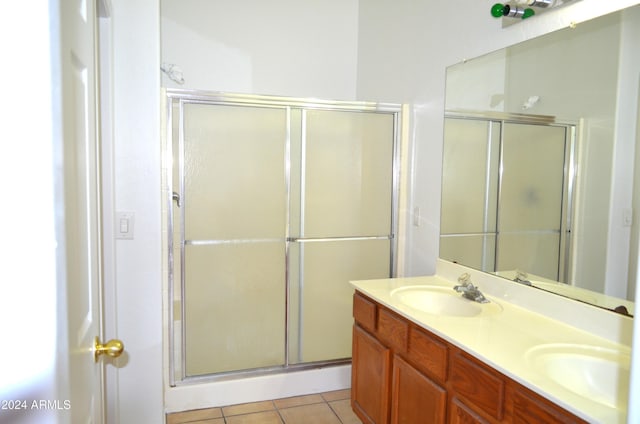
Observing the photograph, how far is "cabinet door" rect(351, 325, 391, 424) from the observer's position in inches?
79.5

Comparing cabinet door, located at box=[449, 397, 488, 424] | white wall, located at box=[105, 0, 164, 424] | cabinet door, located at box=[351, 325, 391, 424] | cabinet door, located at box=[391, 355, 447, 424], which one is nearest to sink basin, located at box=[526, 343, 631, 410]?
cabinet door, located at box=[449, 397, 488, 424]

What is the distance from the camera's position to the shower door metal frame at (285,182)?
2.47 meters

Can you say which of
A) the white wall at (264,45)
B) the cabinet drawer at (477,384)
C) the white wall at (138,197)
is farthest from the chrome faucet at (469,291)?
the white wall at (264,45)

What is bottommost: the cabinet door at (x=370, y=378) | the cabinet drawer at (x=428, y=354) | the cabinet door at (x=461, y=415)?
the cabinet door at (x=370, y=378)

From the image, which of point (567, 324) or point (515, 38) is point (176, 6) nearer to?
point (515, 38)

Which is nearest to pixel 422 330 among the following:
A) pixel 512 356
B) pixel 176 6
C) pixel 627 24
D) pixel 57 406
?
pixel 512 356

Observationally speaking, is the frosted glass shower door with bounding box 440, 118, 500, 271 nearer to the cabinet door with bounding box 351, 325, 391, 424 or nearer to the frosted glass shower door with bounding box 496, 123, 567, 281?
the frosted glass shower door with bounding box 496, 123, 567, 281

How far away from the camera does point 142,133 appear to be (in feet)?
6.66

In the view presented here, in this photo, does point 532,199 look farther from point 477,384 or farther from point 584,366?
point 477,384

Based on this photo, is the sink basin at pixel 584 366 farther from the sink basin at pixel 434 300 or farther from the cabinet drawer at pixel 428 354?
the sink basin at pixel 434 300

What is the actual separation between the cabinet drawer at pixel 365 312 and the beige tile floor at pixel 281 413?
0.72m

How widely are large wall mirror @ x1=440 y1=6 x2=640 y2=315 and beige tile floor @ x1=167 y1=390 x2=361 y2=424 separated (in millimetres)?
1182

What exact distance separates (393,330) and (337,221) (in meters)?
1.03

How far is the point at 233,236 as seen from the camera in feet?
8.64
